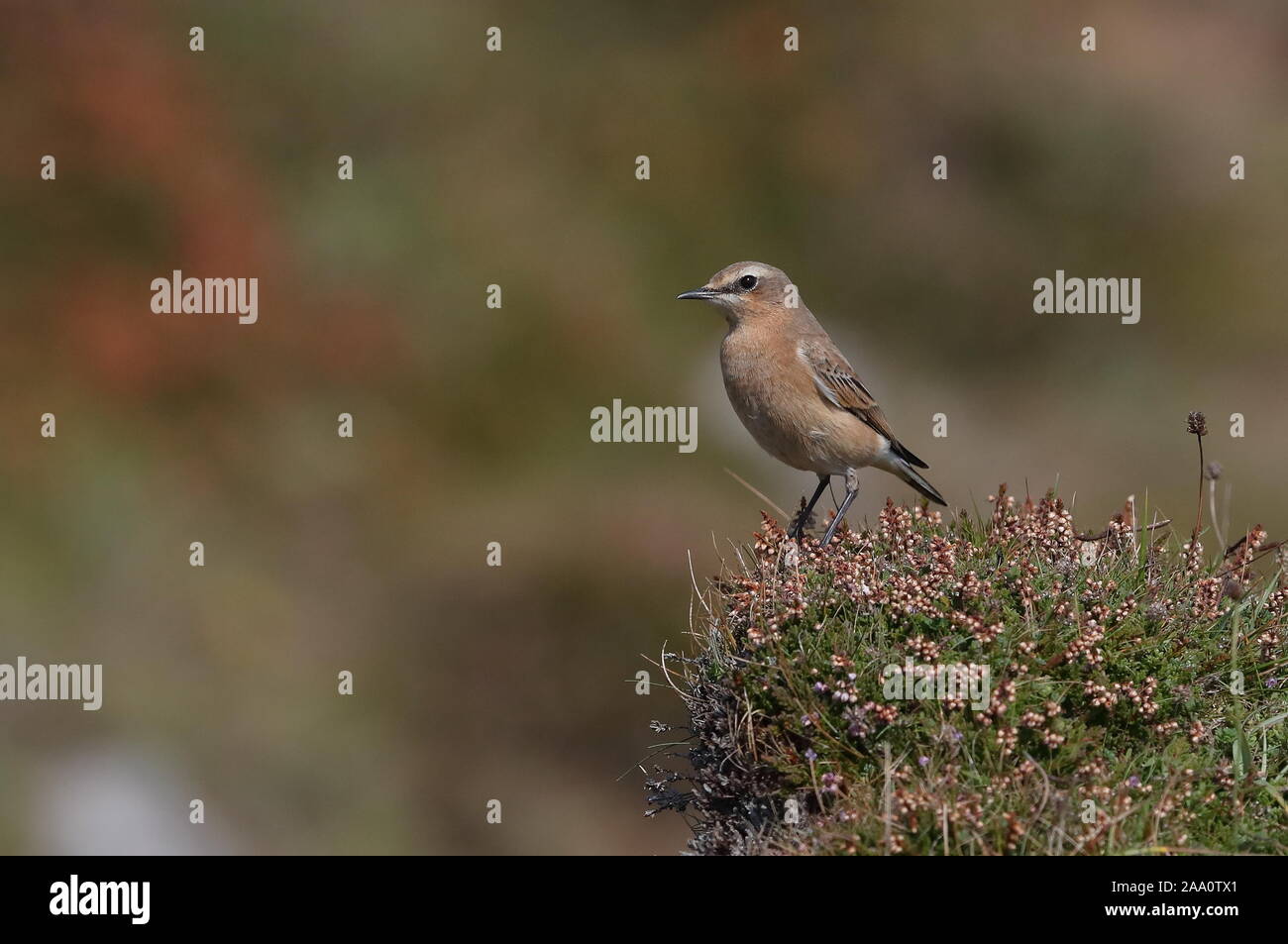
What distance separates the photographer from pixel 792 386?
10141 mm

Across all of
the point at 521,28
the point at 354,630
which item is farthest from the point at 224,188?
the point at 354,630

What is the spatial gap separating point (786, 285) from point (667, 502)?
32.9 feet

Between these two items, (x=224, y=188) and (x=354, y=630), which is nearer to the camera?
(x=354, y=630)

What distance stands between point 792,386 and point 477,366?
39.9 ft

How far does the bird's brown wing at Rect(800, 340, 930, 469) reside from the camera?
10.3m

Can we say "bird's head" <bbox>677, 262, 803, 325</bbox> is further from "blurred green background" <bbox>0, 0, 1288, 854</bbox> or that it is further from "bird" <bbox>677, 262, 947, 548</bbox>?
"blurred green background" <bbox>0, 0, 1288, 854</bbox>

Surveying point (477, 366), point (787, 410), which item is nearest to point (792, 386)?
point (787, 410)

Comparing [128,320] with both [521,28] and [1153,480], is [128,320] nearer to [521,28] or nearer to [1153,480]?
[521,28]

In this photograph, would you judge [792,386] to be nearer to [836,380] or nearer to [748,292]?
[836,380]

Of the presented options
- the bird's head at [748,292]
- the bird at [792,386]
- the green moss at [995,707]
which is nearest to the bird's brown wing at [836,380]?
the bird at [792,386]

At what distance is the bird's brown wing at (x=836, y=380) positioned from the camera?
10.3 metres

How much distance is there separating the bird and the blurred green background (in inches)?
217

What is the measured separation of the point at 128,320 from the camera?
21.5 metres

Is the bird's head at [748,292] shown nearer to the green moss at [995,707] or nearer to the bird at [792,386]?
the bird at [792,386]
